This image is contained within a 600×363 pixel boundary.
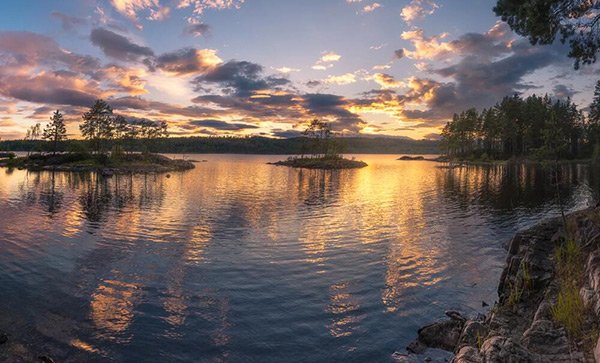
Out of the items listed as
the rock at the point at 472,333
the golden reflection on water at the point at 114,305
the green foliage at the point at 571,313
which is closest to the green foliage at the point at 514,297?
the green foliage at the point at 571,313

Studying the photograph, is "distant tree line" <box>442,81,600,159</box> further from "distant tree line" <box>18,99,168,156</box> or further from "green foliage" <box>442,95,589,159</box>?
"distant tree line" <box>18,99,168,156</box>

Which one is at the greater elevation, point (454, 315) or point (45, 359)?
point (454, 315)

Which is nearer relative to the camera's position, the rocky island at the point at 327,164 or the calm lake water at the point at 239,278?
the calm lake water at the point at 239,278

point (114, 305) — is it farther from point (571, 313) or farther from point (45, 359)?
point (571, 313)

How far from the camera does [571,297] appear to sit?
11.1 m

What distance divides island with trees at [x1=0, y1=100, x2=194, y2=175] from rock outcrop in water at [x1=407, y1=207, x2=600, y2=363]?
107m

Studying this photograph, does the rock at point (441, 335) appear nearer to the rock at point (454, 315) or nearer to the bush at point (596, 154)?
the rock at point (454, 315)

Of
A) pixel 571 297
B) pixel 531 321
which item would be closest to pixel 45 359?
pixel 531 321

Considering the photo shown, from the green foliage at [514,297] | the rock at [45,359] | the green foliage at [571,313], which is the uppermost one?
the green foliage at [571,313]

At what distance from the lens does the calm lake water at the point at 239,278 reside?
1323cm

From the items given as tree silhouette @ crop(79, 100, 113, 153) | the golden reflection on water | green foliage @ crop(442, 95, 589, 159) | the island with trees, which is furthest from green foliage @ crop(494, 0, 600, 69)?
green foliage @ crop(442, 95, 589, 159)

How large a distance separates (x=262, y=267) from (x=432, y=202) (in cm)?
3605

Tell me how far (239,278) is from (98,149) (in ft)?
426

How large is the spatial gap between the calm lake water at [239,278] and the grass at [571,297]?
12.6 ft
